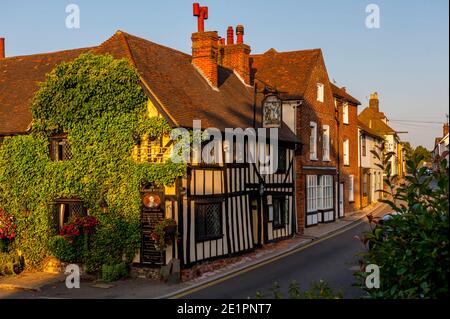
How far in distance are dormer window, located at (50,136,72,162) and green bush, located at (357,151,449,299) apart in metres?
12.2

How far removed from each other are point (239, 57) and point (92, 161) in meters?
11.3

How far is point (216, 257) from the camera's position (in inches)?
667

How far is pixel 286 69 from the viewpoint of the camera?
26.4m

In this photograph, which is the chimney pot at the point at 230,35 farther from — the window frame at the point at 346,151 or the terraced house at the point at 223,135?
the window frame at the point at 346,151

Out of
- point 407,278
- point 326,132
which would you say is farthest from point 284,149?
point 407,278

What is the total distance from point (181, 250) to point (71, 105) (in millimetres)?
5415

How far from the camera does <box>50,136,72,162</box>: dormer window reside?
658 inches

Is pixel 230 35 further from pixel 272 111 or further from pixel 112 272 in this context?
pixel 112 272

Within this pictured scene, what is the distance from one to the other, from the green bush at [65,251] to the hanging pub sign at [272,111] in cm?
793

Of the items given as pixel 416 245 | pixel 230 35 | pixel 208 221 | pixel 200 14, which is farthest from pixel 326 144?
pixel 416 245

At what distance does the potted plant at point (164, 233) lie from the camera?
14617mm

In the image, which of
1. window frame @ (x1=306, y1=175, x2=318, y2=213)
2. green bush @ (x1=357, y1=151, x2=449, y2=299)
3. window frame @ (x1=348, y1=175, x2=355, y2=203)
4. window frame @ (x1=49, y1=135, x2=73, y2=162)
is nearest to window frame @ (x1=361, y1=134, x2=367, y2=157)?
window frame @ (x1=348, y1=175, x2=355, y2=203)

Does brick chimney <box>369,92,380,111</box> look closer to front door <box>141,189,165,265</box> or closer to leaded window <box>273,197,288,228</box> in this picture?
leaded window <box>273,197,288,228</box>
